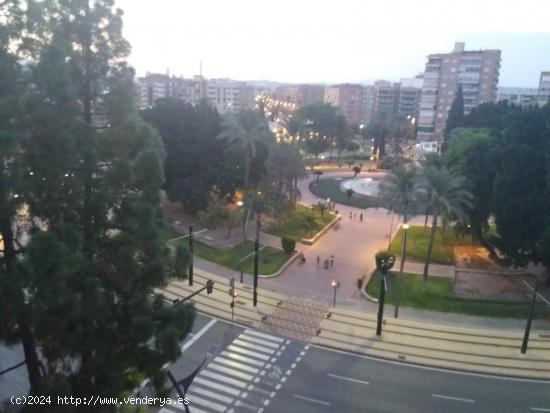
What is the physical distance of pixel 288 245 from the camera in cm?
3797

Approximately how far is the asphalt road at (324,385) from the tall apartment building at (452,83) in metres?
95.4

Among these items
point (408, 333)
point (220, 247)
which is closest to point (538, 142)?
point (408, 333)

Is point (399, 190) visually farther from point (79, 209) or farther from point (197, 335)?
point (79, 209)

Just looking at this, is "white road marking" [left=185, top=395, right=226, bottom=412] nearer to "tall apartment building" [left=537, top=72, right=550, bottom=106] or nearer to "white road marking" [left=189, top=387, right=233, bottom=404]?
"white road marking" [left=189, top=387, right=233, bottom=404]

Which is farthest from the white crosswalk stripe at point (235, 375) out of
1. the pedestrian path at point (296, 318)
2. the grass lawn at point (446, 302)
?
the grass lawn at point (446, 302)

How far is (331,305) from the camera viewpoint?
29.9m

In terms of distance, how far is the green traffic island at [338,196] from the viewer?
2304 inches

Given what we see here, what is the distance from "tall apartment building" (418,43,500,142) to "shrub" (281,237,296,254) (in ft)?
272

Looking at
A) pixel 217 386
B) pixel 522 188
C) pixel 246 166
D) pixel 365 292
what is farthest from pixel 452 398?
pixel 246 166

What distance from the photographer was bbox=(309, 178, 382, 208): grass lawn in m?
58.7

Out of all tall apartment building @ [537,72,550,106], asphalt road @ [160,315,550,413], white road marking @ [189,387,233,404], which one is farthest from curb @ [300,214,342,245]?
tall apartment building @ [537,72,550,106]

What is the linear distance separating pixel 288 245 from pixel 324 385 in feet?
56.8

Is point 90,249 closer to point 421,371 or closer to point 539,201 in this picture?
point 421,371

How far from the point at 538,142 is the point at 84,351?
105 ft
